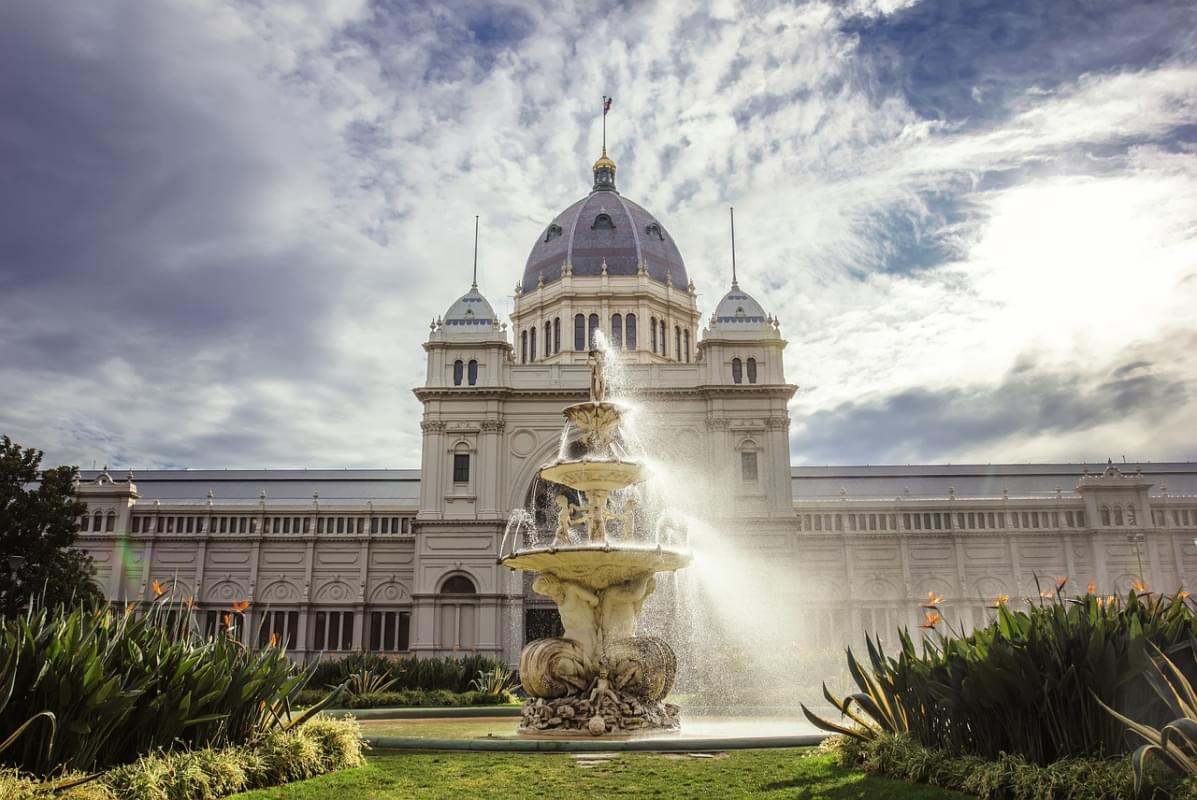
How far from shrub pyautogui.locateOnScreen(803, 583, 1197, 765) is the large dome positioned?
162 feet

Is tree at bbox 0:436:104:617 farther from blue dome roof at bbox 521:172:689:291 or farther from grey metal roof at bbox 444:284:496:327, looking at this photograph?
blue dome roof at bbox 521:172:689:291

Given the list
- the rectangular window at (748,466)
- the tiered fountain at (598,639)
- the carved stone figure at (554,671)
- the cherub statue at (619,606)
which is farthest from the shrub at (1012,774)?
the rectangular window at (748,466)

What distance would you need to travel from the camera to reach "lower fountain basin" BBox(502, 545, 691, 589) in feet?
57.1

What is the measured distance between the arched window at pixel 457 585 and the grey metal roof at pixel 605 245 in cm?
2095

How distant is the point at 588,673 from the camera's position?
1772 cm

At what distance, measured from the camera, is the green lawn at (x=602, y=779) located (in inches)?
402

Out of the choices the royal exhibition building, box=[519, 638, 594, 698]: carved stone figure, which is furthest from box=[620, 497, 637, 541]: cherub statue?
the royal exhibition building

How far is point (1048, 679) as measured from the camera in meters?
9.03

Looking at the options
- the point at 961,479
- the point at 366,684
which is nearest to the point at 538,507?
the point at 366,684

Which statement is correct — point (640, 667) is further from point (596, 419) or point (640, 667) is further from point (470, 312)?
point (470, 312)

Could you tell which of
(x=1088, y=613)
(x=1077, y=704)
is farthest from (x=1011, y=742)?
(x=1088, y=613)

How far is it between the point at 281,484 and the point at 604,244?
25096mm

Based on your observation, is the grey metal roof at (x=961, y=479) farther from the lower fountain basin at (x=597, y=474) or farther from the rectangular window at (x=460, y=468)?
the lower fountain basin at (x=597, y=474)

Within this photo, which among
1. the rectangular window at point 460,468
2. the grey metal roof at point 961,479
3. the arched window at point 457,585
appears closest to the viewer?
the arched window at point 457,585
